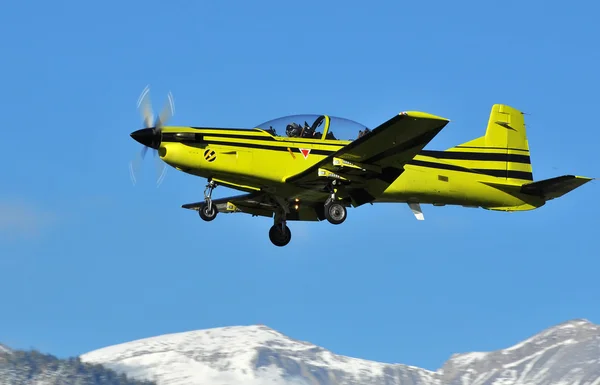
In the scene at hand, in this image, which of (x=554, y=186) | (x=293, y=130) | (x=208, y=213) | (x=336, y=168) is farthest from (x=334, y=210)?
(x=554, y=186)

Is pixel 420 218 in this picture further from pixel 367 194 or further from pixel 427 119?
pixel 427 119

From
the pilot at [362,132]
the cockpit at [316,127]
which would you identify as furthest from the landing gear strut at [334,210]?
the pilot at [362,132]

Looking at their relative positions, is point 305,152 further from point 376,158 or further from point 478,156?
point 478,156

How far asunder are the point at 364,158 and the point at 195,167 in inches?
178

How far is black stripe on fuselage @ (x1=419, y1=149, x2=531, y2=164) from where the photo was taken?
29.4 metres

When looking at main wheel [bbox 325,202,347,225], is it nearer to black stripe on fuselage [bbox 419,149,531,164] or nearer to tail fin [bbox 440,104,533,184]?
black stripe on fuselage [bbox 419,149,531,164]

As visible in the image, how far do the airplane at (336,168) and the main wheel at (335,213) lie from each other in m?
0.03

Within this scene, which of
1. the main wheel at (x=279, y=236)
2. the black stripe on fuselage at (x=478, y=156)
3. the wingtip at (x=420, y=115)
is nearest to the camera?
the wingtip at (x=420, y=115)

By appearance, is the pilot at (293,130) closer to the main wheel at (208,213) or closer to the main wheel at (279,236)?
the main wheel at (208,213)

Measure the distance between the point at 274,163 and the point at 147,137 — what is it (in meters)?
3.46

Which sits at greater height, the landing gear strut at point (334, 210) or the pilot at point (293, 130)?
the pilot at point (293, 130)

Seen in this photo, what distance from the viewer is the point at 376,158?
2714 cm

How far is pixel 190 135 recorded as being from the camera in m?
26.8

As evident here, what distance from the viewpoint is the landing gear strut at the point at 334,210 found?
27.6 metres
